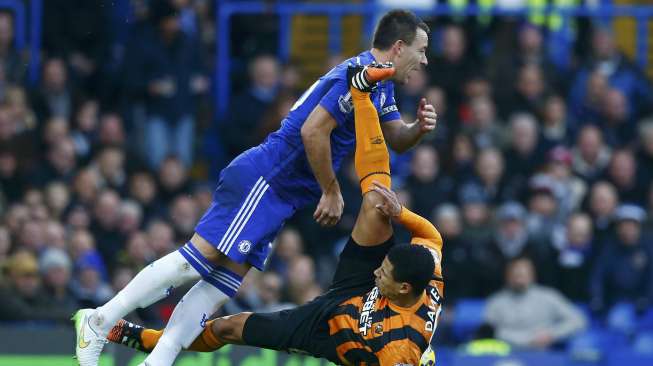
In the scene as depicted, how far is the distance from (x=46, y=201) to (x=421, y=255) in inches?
243


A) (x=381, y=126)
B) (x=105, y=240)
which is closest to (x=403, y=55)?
(x=381, y=126)

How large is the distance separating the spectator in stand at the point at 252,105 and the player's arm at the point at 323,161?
6.28 meters

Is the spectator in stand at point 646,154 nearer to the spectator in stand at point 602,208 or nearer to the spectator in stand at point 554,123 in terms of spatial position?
the spectator in stand at point 602,208

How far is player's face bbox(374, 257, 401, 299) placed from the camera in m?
9.34

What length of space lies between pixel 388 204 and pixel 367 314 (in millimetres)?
661

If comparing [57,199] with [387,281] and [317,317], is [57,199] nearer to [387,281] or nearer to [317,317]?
[317,317]

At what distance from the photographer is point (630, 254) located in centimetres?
1538

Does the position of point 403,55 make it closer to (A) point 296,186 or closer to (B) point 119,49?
(A) point 296,186

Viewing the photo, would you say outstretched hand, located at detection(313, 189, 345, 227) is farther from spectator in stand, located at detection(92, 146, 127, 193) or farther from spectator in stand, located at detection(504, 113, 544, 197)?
spectator in stand, located at detection(504, 113, 544, 197)

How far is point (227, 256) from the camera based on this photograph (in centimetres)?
970

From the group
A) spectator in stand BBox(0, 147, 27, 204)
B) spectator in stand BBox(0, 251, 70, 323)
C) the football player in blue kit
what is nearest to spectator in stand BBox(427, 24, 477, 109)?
spectator in stand BBox(0, 147, 27, 204)

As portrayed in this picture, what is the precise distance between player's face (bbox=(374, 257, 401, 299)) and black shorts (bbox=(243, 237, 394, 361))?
41cm

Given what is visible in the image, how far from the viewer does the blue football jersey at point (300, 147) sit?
9.79m

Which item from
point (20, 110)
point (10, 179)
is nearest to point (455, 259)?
point (10, 179)
